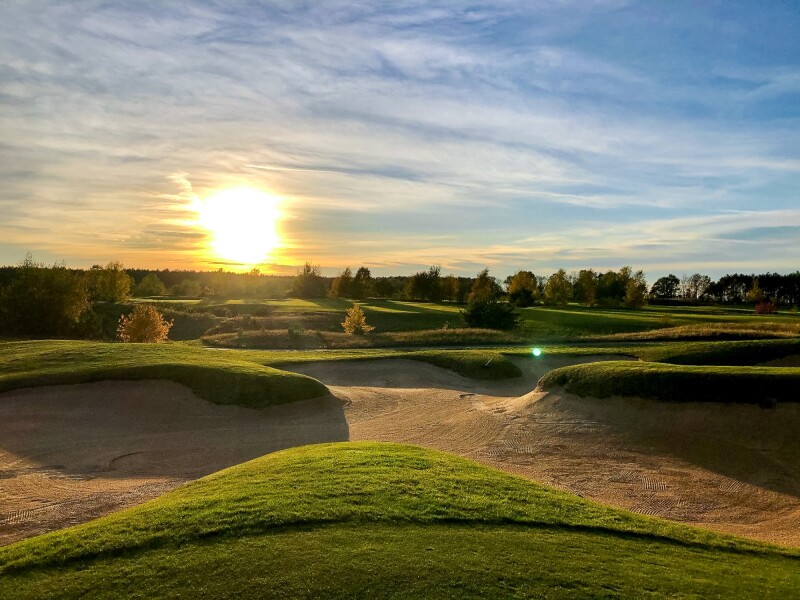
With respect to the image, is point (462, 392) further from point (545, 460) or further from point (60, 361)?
point (60, 361)

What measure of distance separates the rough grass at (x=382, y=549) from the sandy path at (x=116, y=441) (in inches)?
139

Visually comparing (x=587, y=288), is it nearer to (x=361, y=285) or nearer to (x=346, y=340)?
(x=361, y=285)

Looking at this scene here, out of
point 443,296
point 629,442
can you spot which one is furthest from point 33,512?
point 443,296

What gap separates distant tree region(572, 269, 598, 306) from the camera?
9281 cm

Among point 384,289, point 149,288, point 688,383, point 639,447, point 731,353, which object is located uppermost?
A: point 384,289

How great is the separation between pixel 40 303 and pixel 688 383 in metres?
50.6

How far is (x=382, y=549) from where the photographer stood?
267 inches

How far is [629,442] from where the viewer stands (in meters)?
15.9

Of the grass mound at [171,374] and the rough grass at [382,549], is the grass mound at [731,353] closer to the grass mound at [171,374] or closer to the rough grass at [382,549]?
the grass mound at [171,374]

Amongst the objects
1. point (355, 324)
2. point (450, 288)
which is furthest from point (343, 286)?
point (355, 324)

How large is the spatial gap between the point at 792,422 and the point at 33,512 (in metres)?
18.7

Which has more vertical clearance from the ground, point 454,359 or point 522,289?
point 522,289

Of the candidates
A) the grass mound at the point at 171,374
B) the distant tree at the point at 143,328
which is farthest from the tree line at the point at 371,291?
the grass mound at the point at 171,374

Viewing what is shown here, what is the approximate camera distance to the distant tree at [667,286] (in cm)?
13775
